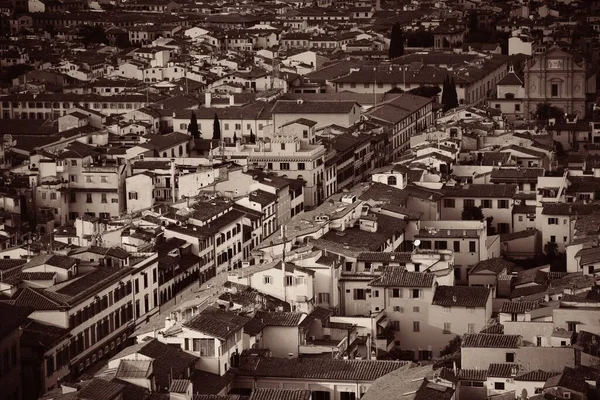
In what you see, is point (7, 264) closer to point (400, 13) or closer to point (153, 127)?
point (153, 127)

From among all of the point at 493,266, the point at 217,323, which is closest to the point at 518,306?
the point at 217,323

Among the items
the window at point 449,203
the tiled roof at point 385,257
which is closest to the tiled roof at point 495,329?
the tiled roof at point 385,257

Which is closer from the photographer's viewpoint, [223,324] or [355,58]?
[223,324]

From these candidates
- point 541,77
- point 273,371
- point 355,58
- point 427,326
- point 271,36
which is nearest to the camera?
point 273,371

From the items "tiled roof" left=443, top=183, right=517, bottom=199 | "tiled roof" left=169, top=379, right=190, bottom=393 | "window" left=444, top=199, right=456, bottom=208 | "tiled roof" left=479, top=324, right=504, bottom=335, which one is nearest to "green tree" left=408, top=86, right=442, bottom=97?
"tiled roof" left=443, top=183, right=517, bottom=199

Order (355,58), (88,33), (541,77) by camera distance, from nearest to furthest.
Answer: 1. (541,77)
2. (355,58)
3. (88,33)

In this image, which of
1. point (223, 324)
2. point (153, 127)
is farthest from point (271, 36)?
point (223, 324)

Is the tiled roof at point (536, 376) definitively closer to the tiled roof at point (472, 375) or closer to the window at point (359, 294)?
the tiled roof at point (472, 375)
